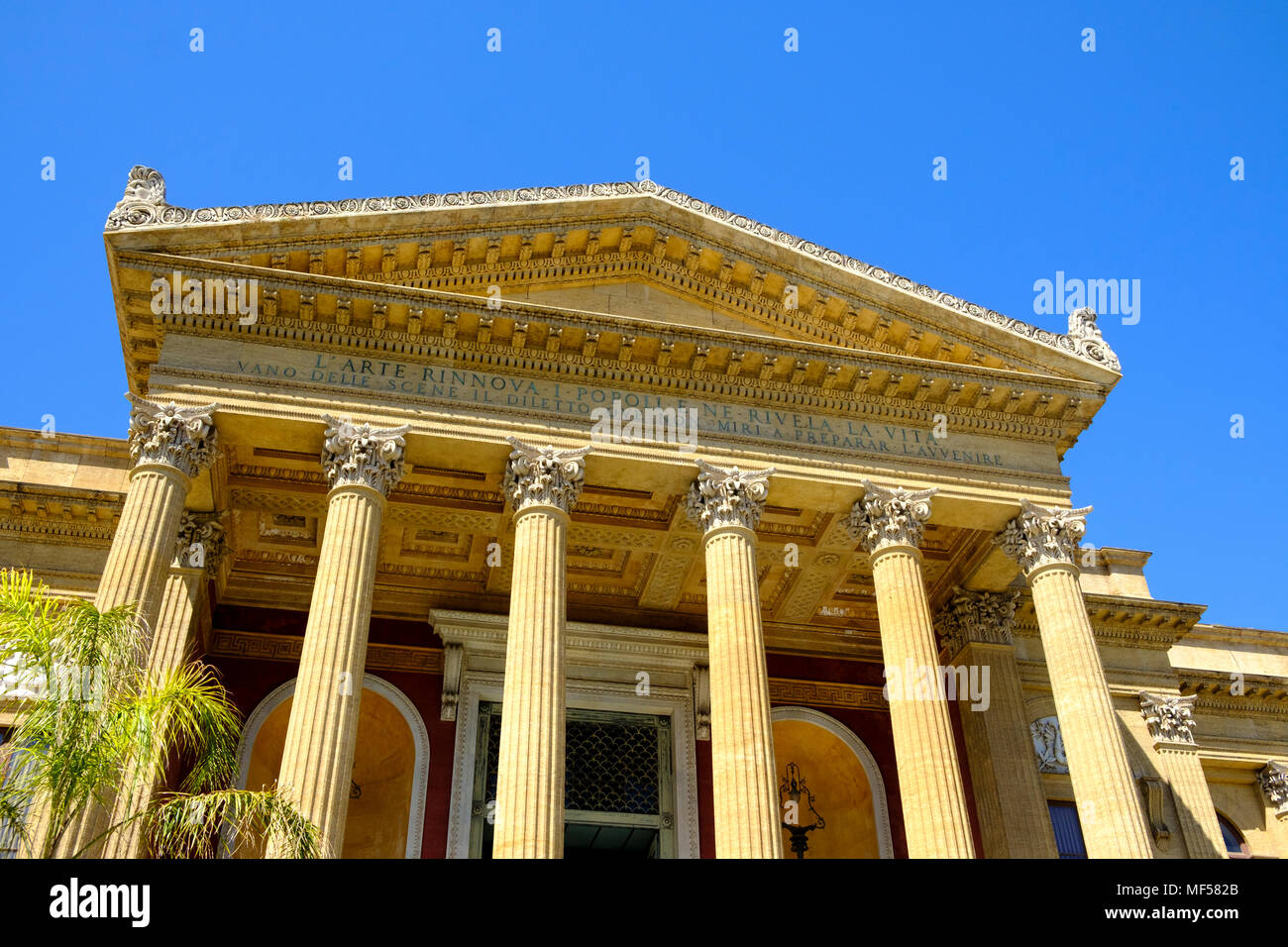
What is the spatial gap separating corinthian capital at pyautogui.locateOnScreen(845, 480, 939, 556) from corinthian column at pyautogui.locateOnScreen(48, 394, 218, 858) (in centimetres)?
1110

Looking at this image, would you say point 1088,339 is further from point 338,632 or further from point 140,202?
point 140,202

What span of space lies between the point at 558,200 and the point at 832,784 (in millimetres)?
13854

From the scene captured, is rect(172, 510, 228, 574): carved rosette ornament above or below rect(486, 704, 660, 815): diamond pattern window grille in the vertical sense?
above

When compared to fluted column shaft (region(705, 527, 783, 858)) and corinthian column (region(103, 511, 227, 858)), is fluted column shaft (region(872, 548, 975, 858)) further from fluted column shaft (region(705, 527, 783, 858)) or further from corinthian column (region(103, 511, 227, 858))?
corinthian column (region(103, 511, 227, 858))

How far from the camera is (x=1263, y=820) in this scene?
2730 cm

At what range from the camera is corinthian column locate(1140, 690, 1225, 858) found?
24.1m

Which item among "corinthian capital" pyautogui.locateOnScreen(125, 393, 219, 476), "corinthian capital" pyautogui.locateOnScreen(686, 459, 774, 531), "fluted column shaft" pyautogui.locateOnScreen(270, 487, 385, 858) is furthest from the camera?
"corinthian capital" pyautogui.locateOnScreen(686, 459, 774, 531)

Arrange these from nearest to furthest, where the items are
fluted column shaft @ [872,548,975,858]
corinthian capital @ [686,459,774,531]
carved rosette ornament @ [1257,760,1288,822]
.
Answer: fluted column shaft @ [872,548,975,858] < corinthian capital @ [686,459,774,531] < carved rosette ornament @ [1257,760,1288,822]

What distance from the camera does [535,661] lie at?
17.7 m

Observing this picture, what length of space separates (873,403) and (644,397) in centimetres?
436

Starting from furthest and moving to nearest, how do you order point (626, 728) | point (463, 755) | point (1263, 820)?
point (1263, 820), point (626, 728), point (463, 755)

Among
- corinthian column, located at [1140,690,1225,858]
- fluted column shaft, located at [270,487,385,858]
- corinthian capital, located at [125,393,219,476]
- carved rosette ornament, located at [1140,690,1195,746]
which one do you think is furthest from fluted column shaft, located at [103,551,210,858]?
carved rosette ornament, located at [1140,690,1195,746]
